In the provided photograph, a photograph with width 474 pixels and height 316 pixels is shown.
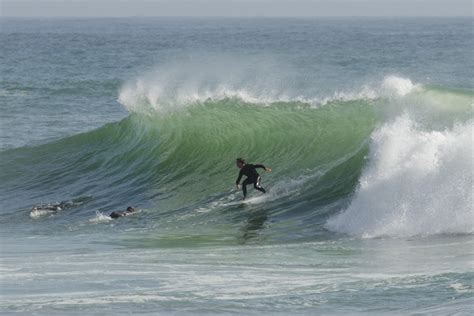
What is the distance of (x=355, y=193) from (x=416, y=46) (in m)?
60.0

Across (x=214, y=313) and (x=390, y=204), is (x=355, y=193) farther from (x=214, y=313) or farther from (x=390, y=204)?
(x=214, y=313)

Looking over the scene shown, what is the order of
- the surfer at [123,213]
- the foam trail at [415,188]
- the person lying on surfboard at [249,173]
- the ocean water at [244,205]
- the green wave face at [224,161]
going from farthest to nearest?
1. the person lying on surfboard at [249,173]
2. the surfer at [123,213]
3. the green wave face at [224,161]
4. the foam trail at [415,188]
5. the ocean water at [244,205]

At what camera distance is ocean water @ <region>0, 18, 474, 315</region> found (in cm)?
1080

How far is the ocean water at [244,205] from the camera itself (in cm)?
1080

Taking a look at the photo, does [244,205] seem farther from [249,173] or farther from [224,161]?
[224,161]

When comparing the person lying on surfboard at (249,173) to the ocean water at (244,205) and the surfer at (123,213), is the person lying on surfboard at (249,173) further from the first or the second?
the surfer at (123,213)

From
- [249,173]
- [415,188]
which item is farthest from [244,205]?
[415,188]

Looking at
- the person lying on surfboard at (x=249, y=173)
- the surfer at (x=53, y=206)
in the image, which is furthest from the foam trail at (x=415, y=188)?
the surfer at (x=53, y=206)

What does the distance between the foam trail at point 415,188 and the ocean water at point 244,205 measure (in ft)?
0.09

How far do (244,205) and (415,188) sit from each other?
342cm

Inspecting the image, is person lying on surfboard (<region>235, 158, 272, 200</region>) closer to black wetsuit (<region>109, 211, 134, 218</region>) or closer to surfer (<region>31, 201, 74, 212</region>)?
black wetsuit (<region>109, 211, 134, 218</region>)

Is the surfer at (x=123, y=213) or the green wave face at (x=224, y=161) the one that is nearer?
the green wave face at (x=224, y=161)

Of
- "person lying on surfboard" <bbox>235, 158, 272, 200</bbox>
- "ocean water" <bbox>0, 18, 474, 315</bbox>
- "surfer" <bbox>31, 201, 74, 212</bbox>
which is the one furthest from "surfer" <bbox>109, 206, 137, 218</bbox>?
"person lying on surfboard" <bbox>235, 158, 272, 200</bbox>

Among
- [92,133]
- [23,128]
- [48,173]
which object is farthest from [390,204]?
[23,128]
